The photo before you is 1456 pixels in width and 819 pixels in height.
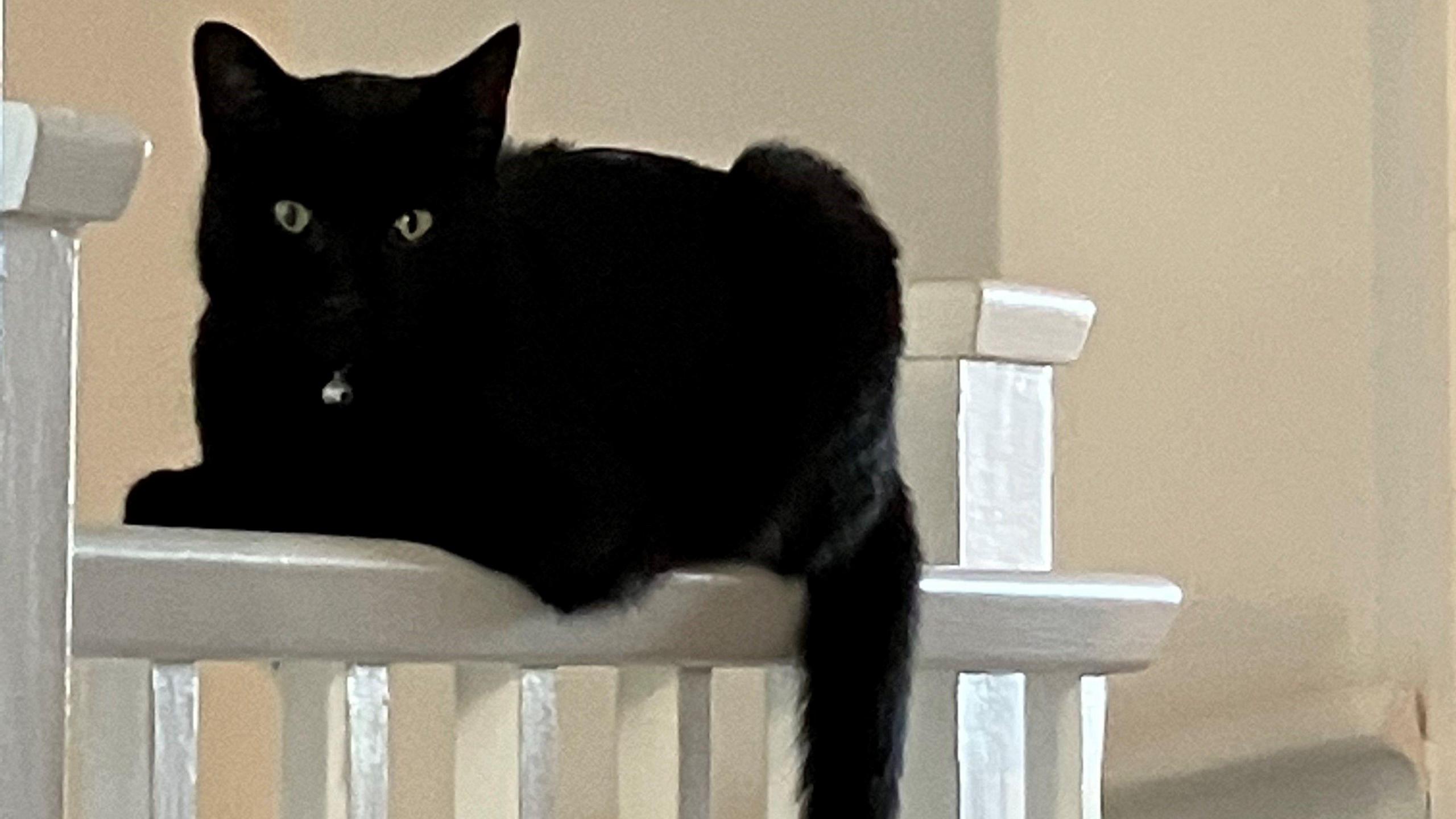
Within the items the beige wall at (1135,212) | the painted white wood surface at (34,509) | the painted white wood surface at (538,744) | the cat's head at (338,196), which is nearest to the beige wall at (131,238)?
the beige wall at (1135,212)

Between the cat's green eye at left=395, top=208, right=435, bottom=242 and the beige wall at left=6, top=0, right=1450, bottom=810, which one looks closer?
the cat's green eye at left=395, top=208, right=435, bottom=242

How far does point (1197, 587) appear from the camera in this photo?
140cm

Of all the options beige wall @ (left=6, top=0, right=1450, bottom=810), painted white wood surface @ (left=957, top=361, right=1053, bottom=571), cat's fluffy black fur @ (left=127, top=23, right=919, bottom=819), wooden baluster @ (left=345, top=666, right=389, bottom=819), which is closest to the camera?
wooden baluster @ (left=345, top=666, right=389, bottom=819)

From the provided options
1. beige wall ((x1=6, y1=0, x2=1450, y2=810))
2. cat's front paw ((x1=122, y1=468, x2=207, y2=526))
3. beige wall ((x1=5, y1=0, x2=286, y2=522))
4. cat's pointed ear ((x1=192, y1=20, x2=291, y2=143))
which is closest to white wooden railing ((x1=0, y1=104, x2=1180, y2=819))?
cat's front paw ((x1=122, y1=468, x2=207, y2=526))

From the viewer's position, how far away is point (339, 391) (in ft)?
2.69

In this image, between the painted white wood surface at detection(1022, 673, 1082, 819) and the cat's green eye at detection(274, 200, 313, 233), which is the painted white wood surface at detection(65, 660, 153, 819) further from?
the painted white wood surface at detection(1022, 673, 1082, 819)

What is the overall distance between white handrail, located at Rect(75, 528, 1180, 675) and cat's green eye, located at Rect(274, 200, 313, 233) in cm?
17

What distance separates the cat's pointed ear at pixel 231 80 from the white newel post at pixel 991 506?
0.27m

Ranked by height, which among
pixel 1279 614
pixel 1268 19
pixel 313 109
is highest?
pixel 1268 19

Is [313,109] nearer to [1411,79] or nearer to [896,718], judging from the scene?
[896,718]

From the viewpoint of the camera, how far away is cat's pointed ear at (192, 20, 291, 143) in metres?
0.82

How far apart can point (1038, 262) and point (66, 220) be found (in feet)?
3.32

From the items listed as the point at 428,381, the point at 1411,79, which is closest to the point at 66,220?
the point at 428,381

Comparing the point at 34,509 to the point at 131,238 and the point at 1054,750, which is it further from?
the point at 131,238
